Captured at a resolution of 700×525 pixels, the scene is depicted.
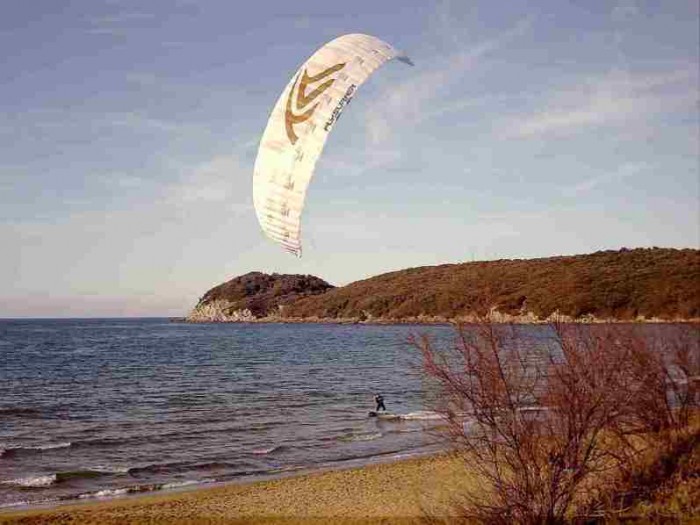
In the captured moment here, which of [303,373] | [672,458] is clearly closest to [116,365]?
[303,373]

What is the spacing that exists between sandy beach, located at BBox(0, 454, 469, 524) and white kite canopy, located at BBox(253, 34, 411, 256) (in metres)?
5.30

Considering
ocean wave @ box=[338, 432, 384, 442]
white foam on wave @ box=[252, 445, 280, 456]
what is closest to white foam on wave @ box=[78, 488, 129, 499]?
white foam on wave @ box=[252, 445, 280, 456]

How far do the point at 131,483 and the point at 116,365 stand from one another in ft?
134

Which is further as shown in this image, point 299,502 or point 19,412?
point 19,412

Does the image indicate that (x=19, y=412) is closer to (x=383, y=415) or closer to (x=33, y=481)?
(x=33, y=481)

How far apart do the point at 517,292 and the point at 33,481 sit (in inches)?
4117

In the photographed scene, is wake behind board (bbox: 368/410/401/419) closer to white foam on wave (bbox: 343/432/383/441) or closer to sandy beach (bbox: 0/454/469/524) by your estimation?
white foam on wave (bbox: 343/432/383/441)

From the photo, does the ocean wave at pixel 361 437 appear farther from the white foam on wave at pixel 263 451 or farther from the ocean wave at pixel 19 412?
the ocean wave at pixel 19 412

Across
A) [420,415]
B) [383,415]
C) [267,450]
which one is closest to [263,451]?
[267,450]

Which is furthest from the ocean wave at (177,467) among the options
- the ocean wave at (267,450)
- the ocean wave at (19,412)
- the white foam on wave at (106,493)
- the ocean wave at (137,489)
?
the ocean wave at (19,412)

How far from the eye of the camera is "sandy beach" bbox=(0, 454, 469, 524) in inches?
513

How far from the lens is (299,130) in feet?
39.0

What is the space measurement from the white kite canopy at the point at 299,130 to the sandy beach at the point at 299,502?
5.30 metres

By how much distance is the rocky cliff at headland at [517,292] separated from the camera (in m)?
12.2
